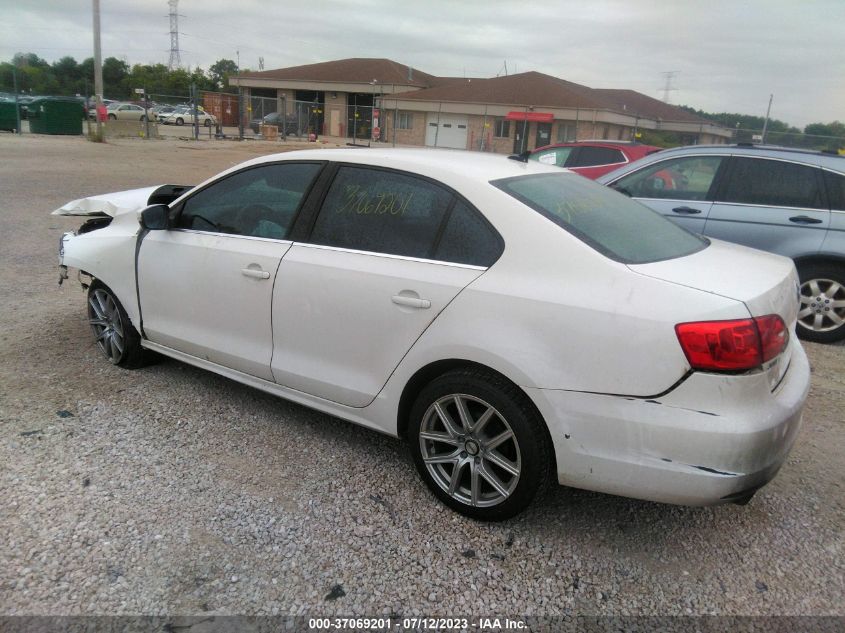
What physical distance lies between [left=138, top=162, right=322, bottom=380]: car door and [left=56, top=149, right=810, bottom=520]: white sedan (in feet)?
0.04

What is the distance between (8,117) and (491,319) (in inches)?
1359

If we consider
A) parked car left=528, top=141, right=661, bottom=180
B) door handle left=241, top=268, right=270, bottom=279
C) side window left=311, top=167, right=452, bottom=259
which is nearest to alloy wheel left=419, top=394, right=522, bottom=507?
side window left=311, top=167, right=452, bottom=259

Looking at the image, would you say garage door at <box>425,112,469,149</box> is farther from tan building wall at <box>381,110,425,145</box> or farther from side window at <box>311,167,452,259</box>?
side window at <box>311,167,452,259</box>

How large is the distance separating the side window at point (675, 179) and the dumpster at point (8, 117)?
Answer: 3185cm

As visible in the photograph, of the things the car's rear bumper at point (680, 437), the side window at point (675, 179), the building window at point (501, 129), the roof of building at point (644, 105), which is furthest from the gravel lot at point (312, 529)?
the roof of building at point (644, 105)

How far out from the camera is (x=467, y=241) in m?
3.00

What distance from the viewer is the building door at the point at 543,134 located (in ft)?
125

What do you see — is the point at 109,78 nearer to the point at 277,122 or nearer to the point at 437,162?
the point at 277,122

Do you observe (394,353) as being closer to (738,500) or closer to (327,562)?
(327,562)

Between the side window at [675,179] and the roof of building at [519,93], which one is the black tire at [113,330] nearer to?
the side window at [675,179]

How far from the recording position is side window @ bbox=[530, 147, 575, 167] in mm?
11008

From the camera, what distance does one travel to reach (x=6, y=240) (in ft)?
27.5

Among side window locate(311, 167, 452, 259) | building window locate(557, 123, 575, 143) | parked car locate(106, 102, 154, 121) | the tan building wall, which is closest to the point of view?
side window locate(311, 167, 452, 259)

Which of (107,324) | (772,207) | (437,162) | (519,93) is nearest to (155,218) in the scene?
(107,324)
